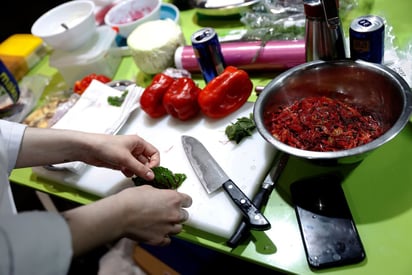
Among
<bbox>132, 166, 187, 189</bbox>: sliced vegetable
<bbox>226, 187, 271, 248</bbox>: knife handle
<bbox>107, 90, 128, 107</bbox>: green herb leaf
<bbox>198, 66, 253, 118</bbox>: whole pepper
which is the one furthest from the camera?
<bbox>107, 90, 128, 107</bbox>: green herb leaf

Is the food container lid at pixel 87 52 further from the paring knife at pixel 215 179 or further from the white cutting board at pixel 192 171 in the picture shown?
the paring knife at pixel 215 179

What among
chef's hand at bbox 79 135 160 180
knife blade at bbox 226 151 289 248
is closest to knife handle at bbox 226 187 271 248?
knife blade at bbox 226 151 289 248

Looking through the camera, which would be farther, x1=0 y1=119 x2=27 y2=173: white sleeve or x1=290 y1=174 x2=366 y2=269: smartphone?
x1=0 y1=119 x2=27 y2=173: white sleeve

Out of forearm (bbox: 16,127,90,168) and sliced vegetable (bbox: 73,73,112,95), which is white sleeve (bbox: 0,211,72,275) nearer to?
forearm (bbox: 16,127,90,168)

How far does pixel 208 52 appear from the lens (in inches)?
39.2

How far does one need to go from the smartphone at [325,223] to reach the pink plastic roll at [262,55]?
0.36 meters

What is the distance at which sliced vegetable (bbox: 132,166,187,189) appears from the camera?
2.74 feet

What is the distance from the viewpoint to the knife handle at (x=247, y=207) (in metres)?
0.69

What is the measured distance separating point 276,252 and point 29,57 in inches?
46.5

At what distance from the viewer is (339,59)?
852 millimetres

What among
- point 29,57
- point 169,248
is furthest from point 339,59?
point 29,57

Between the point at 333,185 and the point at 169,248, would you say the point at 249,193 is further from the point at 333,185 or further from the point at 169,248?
the point at 169,248

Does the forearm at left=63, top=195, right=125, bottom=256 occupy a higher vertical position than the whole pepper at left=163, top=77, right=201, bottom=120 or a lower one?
higher

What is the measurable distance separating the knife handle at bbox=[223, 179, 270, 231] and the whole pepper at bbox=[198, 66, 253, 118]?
23 centimetres
